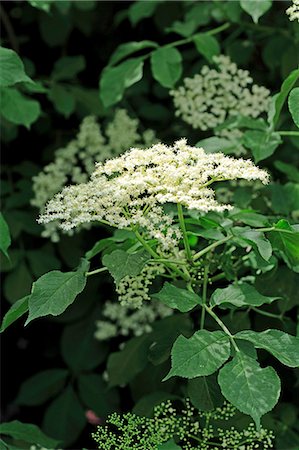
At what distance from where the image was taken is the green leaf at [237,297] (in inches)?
57.6

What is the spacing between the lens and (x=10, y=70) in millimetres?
1851

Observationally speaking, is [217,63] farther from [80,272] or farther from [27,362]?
[27,362]

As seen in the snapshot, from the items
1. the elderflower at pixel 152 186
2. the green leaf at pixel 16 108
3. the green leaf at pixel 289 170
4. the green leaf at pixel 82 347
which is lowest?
the green leaf at pixel 82 347

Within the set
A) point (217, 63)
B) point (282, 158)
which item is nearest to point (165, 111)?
point (282, 158)

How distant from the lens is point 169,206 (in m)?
1.93

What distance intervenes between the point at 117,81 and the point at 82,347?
981mm

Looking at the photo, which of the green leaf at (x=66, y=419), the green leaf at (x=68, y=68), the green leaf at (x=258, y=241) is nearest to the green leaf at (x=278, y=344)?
the green leaf at (x=258, y=241)

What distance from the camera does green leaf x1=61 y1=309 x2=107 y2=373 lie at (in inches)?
108

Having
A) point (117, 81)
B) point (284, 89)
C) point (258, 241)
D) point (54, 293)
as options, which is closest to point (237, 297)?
point (258, 241)

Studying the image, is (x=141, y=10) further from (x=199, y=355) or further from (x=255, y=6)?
(x=199, y=355)

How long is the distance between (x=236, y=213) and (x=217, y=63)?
66cm

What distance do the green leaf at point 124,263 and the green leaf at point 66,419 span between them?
130 centimetres

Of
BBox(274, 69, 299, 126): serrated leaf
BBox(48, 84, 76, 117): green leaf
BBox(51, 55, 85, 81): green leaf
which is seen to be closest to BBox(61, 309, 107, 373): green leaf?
BBox(48, 84, 76, 117): green leaf

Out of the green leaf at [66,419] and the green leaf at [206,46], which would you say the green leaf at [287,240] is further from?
the green leaf at [66,419]
